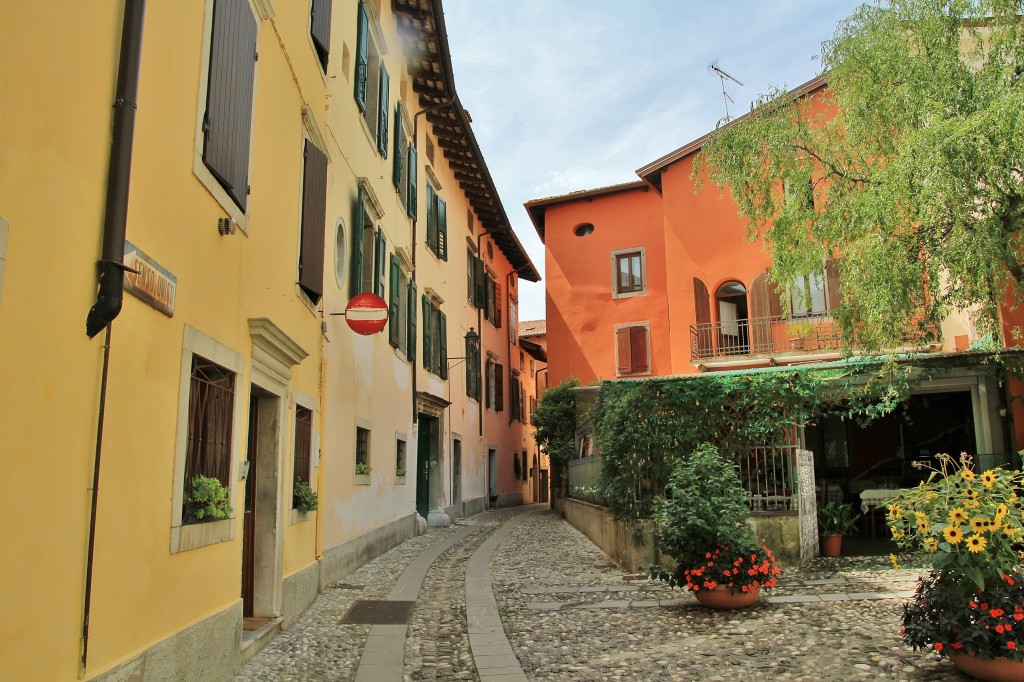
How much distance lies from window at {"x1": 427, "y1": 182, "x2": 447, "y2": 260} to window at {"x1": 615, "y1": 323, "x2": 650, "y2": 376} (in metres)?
7.36

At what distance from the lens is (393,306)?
13008 millimetres

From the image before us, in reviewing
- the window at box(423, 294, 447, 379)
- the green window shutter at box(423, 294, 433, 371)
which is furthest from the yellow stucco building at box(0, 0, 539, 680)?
the window at box(423, 294, 447, 379)

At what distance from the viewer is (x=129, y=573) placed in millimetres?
3953

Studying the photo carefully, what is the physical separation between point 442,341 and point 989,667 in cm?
1477

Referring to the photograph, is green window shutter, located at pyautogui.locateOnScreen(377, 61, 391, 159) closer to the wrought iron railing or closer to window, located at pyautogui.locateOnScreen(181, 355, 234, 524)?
window, located at pyautogui.locateOnScreen(181, 355, 234, 524)

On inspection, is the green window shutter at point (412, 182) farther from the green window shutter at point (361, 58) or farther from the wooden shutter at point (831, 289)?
the wooden shutter at point (831, 289)

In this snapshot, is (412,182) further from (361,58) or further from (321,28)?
(321,28)

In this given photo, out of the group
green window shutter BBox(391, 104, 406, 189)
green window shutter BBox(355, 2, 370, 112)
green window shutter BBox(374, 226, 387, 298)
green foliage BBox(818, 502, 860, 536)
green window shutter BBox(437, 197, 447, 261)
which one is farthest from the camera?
green window shutter BBox(437, 197, 447, 261)

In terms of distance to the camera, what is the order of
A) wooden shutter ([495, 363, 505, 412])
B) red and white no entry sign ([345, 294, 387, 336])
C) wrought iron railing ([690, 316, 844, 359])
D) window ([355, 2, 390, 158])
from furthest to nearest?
wooden shutter ([495, 363, 505, 412]) → wrought iron railing ([690, 316, 844, 359]) → window ([355, 2, 390, 158]) → red and white no entry sign ([345, 294, 387, 336])

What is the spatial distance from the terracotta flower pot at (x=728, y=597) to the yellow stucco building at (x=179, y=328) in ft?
12.2

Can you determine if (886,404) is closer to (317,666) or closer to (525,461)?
(317,666)

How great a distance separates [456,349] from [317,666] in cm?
1457

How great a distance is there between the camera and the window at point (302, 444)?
7.88m

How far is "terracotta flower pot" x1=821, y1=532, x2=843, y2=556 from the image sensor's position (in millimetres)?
10117
